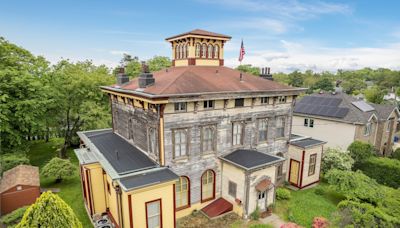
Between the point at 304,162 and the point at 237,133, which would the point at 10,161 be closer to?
the point at 237,133

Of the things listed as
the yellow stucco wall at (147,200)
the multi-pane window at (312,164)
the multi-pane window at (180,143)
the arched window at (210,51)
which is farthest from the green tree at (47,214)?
the multi-pane window at (312,164)

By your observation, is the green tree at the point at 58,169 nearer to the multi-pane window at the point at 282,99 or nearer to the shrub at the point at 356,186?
the multi-pane window at the point at 282,99

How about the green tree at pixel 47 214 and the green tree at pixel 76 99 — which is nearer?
the green tree at pixel 47 214

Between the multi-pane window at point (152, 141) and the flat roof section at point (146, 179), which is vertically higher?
the multi-pane window at point (152, 141)

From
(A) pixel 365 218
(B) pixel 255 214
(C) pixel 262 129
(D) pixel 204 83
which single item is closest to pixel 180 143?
(D) pixel 204 83

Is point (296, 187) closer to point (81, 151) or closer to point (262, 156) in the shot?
point (262, 156)
